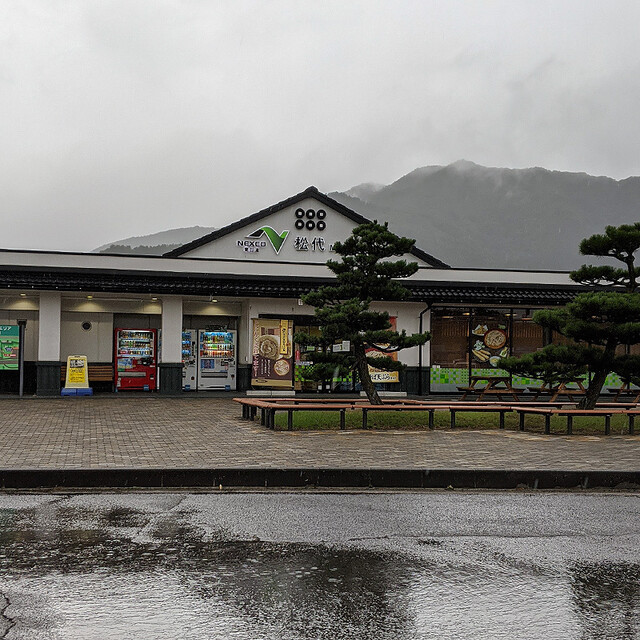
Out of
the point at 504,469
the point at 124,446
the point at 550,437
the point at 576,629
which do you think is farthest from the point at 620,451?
the point at 576,629

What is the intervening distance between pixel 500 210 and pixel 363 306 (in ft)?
461

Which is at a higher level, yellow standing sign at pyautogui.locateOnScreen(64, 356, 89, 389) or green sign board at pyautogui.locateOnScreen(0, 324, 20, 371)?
green sign board at pyautogui.locateOnScreen(0, 324, 20, 371)

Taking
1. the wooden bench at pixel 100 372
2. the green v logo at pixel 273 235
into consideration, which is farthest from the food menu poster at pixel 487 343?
the wooden bench at pixel 100 372

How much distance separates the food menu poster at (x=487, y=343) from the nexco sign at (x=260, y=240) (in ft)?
25.7

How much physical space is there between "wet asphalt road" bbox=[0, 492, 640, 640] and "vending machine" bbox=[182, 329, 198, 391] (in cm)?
1906

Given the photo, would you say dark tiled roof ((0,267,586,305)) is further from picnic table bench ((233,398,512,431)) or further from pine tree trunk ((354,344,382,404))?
picnic table bench ((233,398,512,431))

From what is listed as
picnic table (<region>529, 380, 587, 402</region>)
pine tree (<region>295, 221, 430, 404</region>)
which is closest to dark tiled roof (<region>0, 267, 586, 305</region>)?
picnic table (<region>529, 380, 587, 402</region>)

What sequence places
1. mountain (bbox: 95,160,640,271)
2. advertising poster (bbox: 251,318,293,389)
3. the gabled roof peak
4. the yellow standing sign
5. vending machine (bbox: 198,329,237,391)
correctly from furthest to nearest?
mountain (bbox: 95,160,640,271) → the gabled roof peak → vending machine (bbox: 198,329,237,391) → advertising poster (bbox: 251,318,293,389) → the yellow standing sign

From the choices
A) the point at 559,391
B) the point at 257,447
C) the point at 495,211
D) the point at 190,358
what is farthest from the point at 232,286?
the point at 495,211

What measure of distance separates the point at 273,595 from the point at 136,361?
22604 mm

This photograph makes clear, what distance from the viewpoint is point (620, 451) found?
1265 cm

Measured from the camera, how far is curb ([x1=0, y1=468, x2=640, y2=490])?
30.2ft

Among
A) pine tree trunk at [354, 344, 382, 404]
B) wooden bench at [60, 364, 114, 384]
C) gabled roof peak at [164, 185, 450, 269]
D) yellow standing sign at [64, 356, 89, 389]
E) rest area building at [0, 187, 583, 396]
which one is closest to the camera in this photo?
pine tree trunk at [354, 344, 382, 404]

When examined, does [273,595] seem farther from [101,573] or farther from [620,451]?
[620,451]
